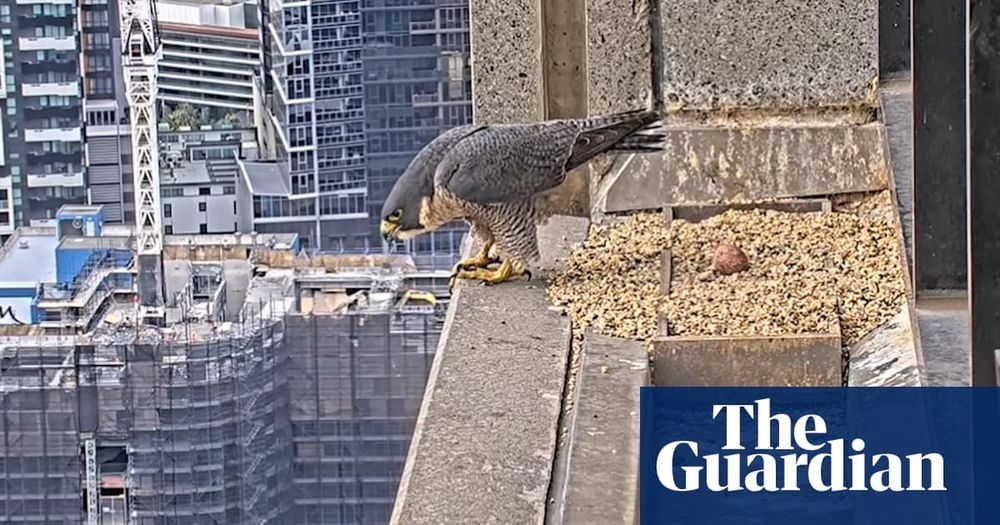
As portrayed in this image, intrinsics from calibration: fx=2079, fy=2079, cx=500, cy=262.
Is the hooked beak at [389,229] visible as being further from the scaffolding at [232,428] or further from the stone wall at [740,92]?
the scaffolding at [232,428]

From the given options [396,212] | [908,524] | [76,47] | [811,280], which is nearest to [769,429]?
[908,524]

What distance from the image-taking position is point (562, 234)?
411 cm

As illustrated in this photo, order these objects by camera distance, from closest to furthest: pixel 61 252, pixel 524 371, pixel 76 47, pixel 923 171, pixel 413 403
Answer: pixel 923 171 → pixel 524 371 → pixel 413 403 → pixel 61 252 → pixel 76 47

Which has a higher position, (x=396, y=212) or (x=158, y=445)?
(x=396, y=212)

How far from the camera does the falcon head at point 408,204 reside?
3830 millimetres

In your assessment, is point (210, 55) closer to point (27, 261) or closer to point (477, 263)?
point (27, 261)

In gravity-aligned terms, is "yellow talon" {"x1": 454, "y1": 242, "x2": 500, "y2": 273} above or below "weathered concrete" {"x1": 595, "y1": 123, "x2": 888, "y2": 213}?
below

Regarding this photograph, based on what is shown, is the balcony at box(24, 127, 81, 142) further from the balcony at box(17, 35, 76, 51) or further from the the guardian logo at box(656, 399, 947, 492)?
the the guardian logo at box(656, 399, 947, 492)

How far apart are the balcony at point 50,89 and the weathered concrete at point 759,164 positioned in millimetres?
17394

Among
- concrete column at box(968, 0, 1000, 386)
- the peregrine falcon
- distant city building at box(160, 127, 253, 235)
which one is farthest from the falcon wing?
distant city building at box(160, 127, 253, 235)

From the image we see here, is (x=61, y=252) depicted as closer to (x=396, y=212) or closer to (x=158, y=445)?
(x=158, y=445)

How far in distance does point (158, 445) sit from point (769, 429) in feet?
34.7

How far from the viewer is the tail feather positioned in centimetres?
381

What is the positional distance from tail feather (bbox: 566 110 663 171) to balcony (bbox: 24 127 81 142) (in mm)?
17576
